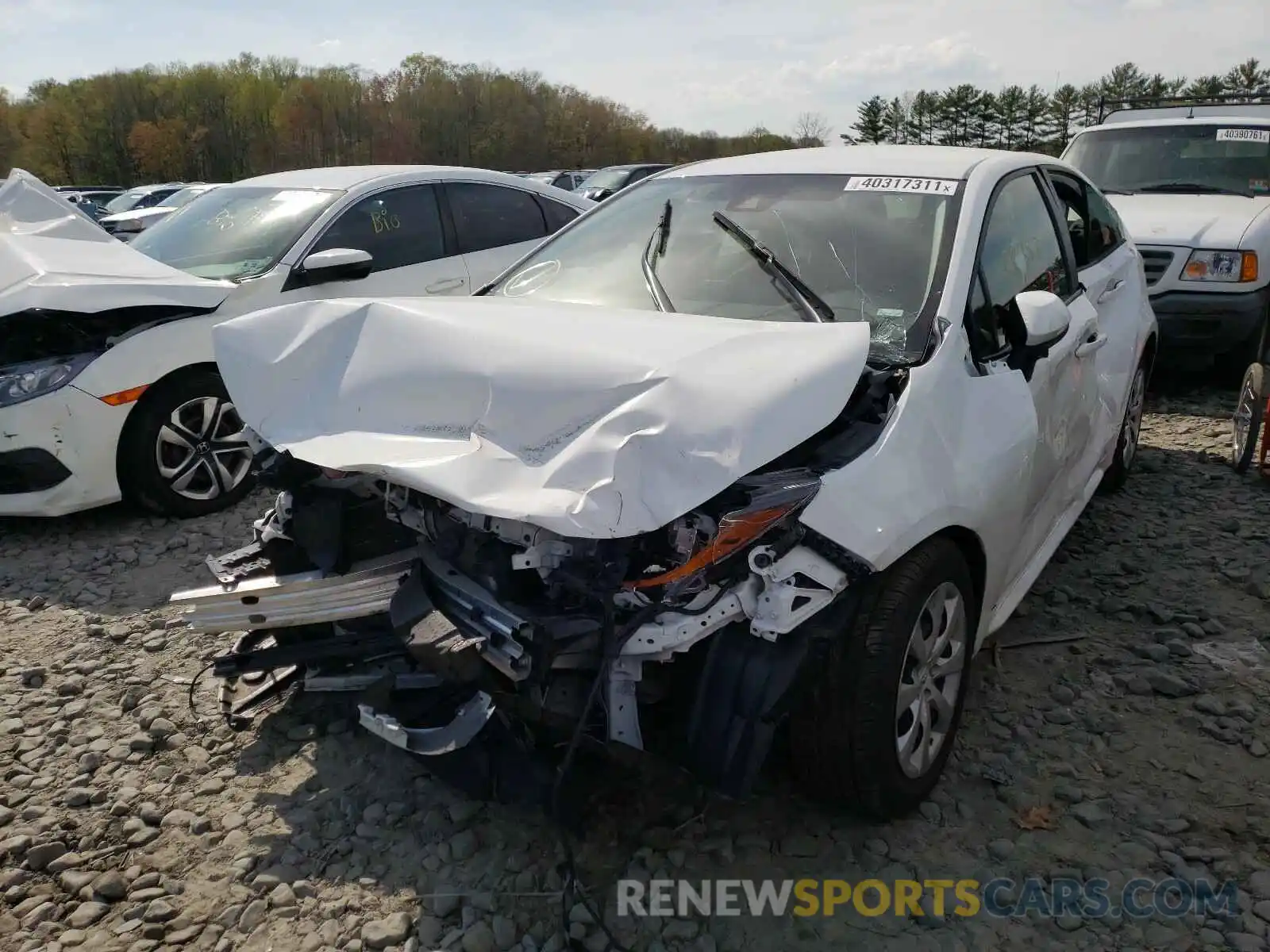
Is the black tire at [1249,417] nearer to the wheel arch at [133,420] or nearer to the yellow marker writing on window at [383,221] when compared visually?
the yellow marker writing on window at [383,221]

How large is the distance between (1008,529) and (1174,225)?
5.34 meters

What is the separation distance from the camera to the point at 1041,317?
290cm

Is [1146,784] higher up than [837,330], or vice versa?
[837,330]

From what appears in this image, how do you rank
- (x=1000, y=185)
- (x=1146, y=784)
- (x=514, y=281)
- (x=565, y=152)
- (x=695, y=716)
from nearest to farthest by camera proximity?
(x=695, y=716), (x=1146, y=784), (x=1000, y=185), (x=514, y=281), (x=565, y=152)

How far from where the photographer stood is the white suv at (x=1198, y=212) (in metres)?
6.67

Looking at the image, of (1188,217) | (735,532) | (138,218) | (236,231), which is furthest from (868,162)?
A: (138,218)

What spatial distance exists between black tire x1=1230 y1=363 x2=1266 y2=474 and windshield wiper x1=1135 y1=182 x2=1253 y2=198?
2.98 m

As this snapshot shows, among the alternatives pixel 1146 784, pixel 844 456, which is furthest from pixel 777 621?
pixel 1146 784

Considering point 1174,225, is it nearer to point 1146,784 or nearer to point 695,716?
point 1146,784

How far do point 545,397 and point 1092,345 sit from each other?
2427 millimetres

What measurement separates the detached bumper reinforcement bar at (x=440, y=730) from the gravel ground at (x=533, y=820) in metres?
0.37

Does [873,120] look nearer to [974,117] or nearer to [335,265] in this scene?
[974,117]

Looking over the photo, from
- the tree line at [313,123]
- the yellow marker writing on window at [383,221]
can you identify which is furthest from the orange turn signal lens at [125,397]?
the tree line at [313,123]

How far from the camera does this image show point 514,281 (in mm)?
3744
